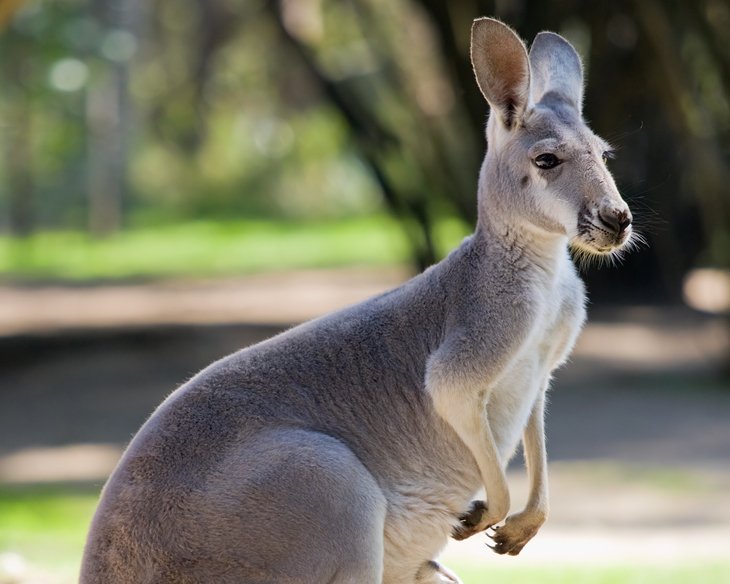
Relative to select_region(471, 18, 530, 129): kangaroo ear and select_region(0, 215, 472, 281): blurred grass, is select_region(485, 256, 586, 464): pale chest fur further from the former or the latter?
select_region(0, 215, 472, 281): blurred grass

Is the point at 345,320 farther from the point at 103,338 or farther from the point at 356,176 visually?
the point at 356,176

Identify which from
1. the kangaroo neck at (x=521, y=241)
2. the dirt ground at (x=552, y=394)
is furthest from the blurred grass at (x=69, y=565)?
the kangaroo neck at (x=521, y=241)

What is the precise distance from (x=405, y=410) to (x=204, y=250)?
21.7 m

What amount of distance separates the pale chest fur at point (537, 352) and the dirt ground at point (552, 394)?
3.55 metres

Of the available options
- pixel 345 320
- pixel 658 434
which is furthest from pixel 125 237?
pixel 345 320

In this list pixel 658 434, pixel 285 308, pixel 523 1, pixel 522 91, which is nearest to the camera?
pixel 522 91

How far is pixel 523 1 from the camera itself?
41.9 feet

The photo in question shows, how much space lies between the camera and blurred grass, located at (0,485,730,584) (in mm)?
5656

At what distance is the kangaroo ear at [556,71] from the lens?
3.63m

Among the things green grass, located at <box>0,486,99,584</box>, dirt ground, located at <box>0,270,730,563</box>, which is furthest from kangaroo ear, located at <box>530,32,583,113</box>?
dirt ground, located at <box>0,270,730,563</box>

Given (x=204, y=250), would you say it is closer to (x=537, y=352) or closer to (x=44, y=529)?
(x=44, y=529)

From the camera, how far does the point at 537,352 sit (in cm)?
356

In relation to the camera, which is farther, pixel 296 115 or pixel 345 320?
pixel 296 115

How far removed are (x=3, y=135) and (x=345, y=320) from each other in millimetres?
25192
